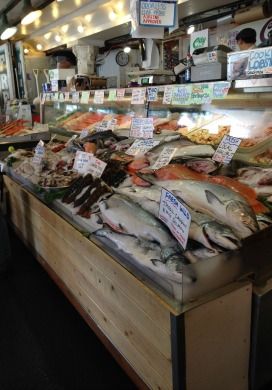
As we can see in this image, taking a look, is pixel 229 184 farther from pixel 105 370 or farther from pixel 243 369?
pixel 105 370

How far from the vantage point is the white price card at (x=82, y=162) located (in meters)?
2.79

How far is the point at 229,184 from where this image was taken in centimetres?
198

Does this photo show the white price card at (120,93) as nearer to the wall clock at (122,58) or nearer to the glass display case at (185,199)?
the glass display case at (185,199)

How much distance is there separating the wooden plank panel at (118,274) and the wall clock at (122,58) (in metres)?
8.06

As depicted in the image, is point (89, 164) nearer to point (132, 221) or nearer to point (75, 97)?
point (132, 221)

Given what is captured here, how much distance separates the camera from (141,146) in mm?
3006

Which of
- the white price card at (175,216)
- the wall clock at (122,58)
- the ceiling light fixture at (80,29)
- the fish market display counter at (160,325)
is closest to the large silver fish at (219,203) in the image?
the white price card at (175,216)

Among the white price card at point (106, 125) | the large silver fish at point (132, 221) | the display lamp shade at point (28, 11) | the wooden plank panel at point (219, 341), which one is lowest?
the wooden plank panel at point (219, 341)

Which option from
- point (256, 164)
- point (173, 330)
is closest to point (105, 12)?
point (256, 164)

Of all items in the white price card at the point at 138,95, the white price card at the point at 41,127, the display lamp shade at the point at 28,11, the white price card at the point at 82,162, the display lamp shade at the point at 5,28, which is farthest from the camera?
the display lamp shade at the point at 5,28

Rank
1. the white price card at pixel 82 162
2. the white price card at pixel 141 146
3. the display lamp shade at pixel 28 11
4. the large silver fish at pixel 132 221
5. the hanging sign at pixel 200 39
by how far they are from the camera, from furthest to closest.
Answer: the display lamp shade at pixel 28 11, the hanging sign at pixel 200 39, the white price card at pixel 141 146, the white price card at pixel 82 162, the large silver fish at pixel 132 221

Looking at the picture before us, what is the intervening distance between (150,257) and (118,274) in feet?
1.02

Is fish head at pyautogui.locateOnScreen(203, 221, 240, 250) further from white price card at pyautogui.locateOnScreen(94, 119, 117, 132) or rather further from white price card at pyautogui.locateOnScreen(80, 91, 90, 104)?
white price card at pyautogui.locateOnScreen(80, 91, 90, 104)

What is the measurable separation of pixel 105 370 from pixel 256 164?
5.71 feet
